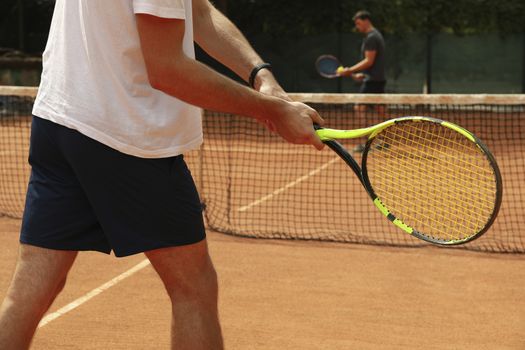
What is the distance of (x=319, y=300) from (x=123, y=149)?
2332 millimetres

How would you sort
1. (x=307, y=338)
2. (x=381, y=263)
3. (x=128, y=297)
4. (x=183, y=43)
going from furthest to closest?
(x=381, y=263) < (x=128, y=297) < (x=307, y=338) < (x=183, y=43)

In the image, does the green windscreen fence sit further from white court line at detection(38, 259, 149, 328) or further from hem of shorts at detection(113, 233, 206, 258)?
hem of shorts at detection(113, 233, 206, 258)

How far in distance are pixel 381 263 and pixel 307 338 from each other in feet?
4.77

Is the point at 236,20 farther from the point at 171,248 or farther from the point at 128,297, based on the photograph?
the point at 171,248

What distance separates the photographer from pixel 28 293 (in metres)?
2.22

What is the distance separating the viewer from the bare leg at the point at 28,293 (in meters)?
2.20

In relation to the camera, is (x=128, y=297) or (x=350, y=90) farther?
(x=350, y=90)

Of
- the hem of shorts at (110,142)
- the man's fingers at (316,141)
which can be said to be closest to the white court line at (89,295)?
the hem of shorts at (110,142)

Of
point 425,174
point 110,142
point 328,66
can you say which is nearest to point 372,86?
point 328,66

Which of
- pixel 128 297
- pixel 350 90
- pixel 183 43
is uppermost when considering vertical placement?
pixel 183 43

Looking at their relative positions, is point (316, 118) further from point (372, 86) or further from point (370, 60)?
point (372, 86)

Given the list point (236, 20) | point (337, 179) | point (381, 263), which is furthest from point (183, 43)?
point (236, 20)

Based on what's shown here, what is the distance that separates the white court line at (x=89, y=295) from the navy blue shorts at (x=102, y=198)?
172cm

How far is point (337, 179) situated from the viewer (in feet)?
28.7
